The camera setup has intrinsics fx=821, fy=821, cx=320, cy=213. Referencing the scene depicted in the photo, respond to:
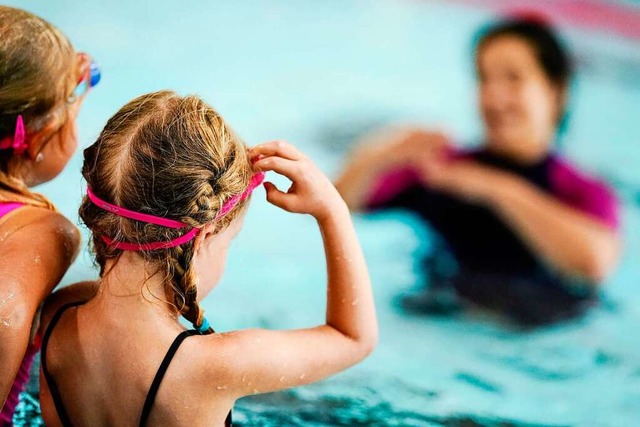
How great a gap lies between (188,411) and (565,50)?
2.87m

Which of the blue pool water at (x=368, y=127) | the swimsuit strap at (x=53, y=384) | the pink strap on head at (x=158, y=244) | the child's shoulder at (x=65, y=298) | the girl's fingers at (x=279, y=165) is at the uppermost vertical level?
the blue pool water at (x=368, y=127)

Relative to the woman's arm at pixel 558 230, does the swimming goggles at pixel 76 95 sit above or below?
below

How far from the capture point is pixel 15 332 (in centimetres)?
115

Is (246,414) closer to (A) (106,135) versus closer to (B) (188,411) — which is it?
(B) (188,411)

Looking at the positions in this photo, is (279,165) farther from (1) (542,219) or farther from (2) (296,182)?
(1) (542,219)

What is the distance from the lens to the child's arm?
1.15m

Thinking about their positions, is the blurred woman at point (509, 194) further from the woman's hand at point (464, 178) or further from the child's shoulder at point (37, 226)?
the child's shoulder at point (37, 226)

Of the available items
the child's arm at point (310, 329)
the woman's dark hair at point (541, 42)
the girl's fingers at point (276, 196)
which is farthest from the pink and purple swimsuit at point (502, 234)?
the girl's fingers at point (276, 196)

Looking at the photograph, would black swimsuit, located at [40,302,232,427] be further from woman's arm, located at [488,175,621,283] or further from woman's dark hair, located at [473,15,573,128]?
woman's dark hair, located at [473,15,573,128]

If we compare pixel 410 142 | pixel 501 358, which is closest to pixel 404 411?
pixel 501 358

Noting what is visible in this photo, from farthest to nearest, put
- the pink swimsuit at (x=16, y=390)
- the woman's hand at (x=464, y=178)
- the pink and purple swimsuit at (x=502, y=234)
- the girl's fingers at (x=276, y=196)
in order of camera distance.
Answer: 1. the woman's hand at (x=464, y=178)
2. the pink and purple swimsuit at (x=502, y=234)
3. the pink swimsuit at (x=16, y=390)
4. the girl's fingers at (x=276, y=196)

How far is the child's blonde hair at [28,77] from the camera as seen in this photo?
1261 millimetres

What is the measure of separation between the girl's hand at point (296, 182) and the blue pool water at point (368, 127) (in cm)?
57

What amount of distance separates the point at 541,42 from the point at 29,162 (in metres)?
2.43
